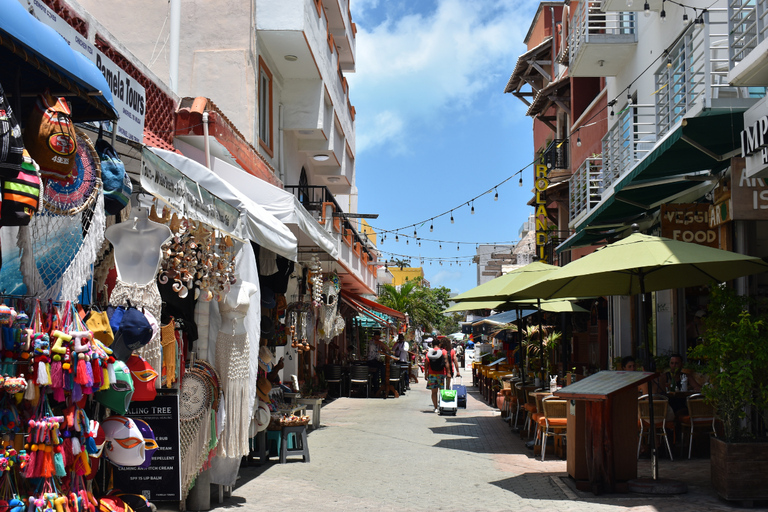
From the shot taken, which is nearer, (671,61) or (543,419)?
(543,419)

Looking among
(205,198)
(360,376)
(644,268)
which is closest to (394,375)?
(360,376)

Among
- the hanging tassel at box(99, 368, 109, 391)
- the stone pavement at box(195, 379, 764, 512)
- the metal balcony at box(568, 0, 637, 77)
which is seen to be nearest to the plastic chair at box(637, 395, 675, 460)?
the stone pavement at box(195, 379, 764, 512)

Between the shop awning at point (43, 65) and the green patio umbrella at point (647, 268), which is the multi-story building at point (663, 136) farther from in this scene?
the shop awning at point (43, 65)

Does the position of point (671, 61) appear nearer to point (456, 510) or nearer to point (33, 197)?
point (456, 510)

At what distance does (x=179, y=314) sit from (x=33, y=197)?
11.1 feet

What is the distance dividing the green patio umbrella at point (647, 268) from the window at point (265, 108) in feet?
23.1

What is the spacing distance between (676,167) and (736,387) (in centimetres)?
394

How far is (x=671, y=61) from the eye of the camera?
39.4 feet

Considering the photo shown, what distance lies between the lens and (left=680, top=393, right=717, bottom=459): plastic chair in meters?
9.91

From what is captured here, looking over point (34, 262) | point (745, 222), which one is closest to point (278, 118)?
point (745, 222)

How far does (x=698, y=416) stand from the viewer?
9.99 m

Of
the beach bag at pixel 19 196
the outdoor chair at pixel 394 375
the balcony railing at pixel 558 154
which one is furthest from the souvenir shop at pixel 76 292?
the balcony railing at pixel 558 154

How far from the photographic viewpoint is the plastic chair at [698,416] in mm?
9906

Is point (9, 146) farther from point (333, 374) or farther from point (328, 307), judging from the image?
point (333, 374)
